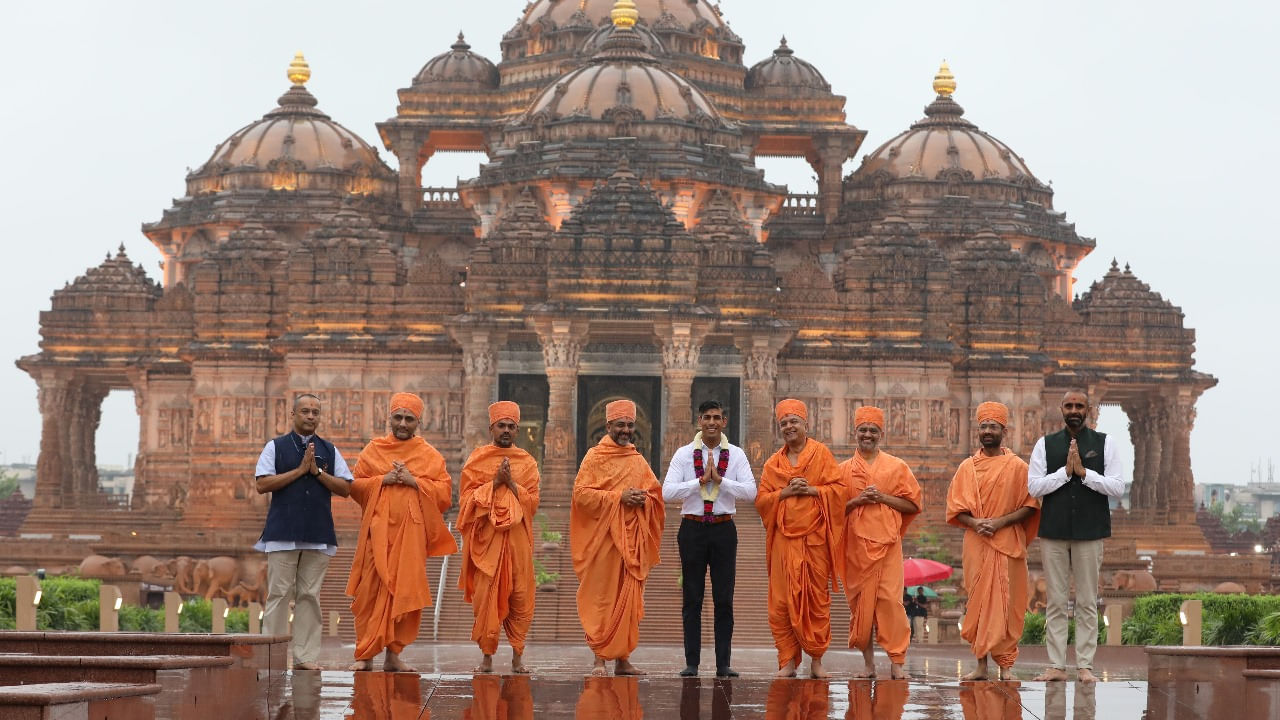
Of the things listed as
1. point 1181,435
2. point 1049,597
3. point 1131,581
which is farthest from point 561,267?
point 1049,597

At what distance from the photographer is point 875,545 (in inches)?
831

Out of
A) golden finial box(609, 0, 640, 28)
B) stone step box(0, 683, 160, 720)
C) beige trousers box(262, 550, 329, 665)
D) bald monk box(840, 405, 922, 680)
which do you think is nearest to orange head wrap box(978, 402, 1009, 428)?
bald monk box(840, 405, 922, 680)

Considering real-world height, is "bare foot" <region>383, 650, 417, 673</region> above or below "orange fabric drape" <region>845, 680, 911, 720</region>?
above

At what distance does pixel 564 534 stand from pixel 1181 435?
2154 cm

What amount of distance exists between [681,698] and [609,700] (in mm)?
596

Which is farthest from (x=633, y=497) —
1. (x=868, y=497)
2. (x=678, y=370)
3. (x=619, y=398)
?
(x=619, y=398)

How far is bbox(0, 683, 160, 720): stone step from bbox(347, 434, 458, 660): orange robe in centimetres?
497

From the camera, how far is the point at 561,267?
168 ft

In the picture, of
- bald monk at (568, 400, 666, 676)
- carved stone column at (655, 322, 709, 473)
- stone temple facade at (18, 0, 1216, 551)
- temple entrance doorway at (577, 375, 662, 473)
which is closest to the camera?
bald monk at (568, 400, 666, 676)

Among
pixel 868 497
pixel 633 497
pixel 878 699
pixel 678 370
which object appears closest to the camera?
pixel 878 699

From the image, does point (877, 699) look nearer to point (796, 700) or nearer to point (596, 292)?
point (796, 700)

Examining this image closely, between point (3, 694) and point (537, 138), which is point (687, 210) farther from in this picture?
point (3, 694)

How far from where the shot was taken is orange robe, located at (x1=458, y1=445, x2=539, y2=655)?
70.0 feet

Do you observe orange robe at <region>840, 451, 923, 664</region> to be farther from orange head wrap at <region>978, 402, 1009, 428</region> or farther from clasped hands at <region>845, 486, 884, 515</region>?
orange head wrap at <region>978, 402, 1009, 428</region>
